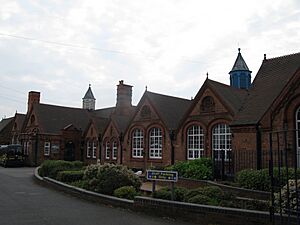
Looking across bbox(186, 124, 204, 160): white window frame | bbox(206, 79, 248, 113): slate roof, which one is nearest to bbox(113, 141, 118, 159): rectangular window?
bbox(186, 124, 204, 160): white window frame

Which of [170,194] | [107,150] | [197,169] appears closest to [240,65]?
[107,150]

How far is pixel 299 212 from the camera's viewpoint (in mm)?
7086

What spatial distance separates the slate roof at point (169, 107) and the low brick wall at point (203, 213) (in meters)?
18.3

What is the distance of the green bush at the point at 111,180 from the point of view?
46.8ft

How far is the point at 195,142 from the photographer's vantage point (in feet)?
87.8

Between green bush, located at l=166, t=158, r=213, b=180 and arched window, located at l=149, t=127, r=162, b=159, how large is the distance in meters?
8.43

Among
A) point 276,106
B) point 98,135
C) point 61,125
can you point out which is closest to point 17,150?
point 61,125

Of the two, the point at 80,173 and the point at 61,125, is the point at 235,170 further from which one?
the point at 61,125

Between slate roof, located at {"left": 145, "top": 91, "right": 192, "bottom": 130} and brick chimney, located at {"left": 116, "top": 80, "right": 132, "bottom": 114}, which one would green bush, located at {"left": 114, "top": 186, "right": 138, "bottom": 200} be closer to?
slate roof, located at {"left": 145, "top": 91, "right": 192, "bottom": 130}

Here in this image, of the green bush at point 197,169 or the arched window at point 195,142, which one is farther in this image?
the arched window at point 195,142

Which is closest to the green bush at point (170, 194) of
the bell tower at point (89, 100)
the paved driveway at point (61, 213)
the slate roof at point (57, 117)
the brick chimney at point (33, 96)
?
the paved driveway at point (61, 213)

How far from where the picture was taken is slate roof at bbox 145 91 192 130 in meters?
30.3

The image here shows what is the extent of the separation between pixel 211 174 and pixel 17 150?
102 feet

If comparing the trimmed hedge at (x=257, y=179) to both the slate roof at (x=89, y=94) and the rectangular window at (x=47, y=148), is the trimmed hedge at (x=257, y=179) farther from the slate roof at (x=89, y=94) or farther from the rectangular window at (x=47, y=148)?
the slate roof at (x=89, y=94)
